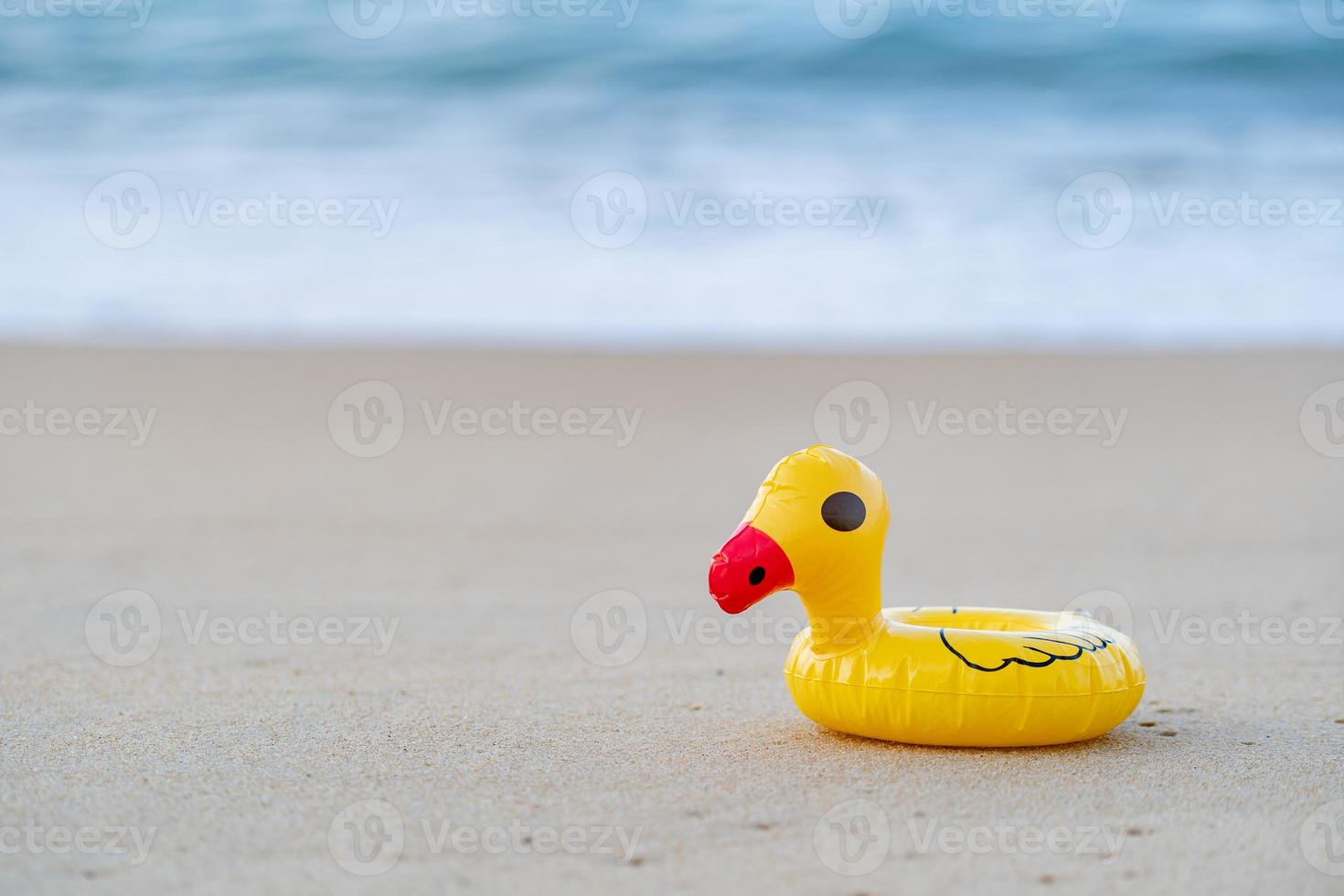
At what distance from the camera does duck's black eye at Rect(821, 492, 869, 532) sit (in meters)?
Answer: 2.96

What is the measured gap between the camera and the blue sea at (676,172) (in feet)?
32.3

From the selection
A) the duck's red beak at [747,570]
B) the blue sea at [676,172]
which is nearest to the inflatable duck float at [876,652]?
the duck's red beak at [747,570]

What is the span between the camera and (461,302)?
995 centimetres

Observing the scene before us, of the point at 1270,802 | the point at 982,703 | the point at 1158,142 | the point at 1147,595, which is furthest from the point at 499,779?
the point at 1158,142

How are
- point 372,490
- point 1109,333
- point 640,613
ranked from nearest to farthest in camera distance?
point 640,613 → point 372,490 → point 1109,333

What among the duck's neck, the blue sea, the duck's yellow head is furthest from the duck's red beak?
the blue sea

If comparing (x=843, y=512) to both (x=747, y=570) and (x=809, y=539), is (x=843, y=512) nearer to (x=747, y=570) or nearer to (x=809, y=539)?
(x=809, y=539)

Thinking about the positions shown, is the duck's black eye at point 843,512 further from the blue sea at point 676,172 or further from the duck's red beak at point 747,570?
the blue sea at point 676,172

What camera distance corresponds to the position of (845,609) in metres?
3.02

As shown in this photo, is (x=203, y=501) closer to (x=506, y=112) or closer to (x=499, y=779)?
(x=499, y=779)

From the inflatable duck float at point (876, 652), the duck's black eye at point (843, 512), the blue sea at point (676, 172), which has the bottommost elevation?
the inflatable duck float at point (876, 652)

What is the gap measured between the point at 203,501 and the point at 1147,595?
4.36 m

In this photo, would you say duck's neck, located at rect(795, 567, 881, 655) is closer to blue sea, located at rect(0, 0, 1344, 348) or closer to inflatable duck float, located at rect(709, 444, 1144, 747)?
inflatable duck float, located at rect(709, 444, 1144, 747)

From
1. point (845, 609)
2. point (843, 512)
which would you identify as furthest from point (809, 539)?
point (845, 609)
